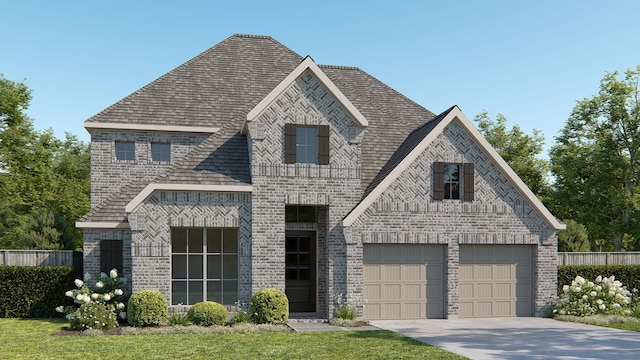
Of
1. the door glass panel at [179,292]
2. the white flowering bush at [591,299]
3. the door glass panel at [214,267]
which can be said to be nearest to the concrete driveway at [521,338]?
the white flowering bush at [591,299]

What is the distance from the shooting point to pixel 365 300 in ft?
60.0

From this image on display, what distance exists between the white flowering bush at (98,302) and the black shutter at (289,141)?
21.3 ft

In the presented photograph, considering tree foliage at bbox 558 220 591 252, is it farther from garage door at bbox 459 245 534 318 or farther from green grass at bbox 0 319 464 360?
green grass at bbox 0 319 464 360

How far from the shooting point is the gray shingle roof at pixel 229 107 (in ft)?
61.4

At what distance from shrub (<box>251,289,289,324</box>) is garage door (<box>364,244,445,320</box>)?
2.96 metres

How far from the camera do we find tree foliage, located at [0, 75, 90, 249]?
24141 millimetres

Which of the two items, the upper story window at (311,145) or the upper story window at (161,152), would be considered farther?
the upper story window at (161,152)

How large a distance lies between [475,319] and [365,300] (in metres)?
3.87

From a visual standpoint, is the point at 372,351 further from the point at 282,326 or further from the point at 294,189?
the point at 294,189

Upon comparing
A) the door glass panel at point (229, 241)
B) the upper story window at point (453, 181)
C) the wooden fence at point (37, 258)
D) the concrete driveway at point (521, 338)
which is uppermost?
the upper story window at point (453, 181)

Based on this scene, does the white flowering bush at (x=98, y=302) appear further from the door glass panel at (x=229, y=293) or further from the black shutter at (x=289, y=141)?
the black shutter at (x=289, y=141)

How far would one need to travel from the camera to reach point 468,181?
→ 19.1 m

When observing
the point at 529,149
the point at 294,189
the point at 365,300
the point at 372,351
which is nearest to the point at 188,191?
the point at 294,189

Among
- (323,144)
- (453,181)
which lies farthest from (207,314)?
(453,181)
